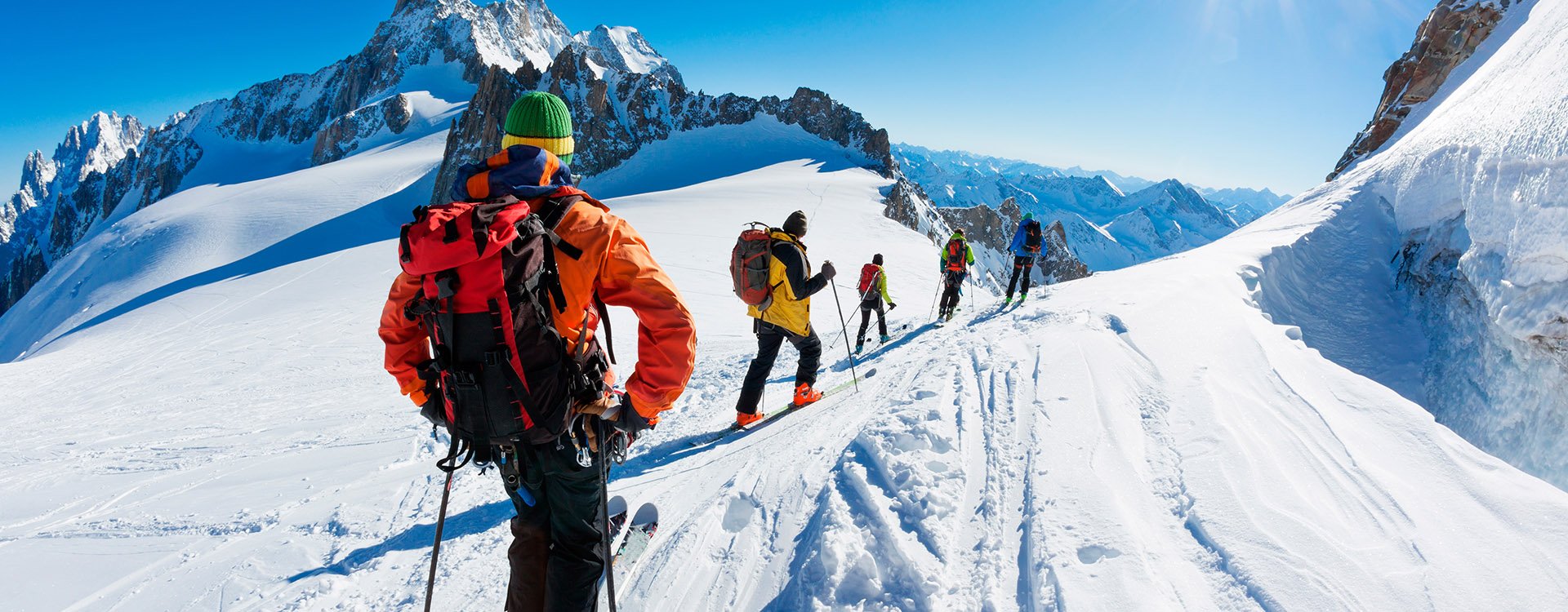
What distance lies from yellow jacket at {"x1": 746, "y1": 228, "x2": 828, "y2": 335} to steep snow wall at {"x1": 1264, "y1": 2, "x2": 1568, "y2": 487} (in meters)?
6.08

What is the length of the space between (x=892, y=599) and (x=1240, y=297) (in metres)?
6.75

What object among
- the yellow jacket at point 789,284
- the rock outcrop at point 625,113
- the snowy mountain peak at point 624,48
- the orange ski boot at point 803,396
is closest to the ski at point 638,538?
the yellow jacket at point 789,284

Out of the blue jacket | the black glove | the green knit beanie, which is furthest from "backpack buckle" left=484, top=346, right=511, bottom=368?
the blue jacket

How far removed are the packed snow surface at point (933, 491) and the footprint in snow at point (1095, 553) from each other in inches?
0.5

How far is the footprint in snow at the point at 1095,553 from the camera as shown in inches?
117

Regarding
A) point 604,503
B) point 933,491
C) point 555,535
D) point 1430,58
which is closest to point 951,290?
point 933,491

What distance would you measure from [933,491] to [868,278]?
277 inches

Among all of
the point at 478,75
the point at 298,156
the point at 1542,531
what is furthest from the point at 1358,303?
the point at 298,156

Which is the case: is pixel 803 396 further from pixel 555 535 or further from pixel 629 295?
pixel 629 295

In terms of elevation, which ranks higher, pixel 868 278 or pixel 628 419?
pixel 628 419

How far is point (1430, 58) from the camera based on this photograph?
91.4 feet

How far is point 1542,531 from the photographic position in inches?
107

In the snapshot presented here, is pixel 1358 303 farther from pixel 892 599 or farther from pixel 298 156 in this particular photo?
pixel 298 156

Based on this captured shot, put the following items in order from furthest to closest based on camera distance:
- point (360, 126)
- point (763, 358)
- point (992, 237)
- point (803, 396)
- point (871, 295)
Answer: point (992, 237)
point (360, 126)
point (871, 295)
point (803, 396)
point (763, 358)
